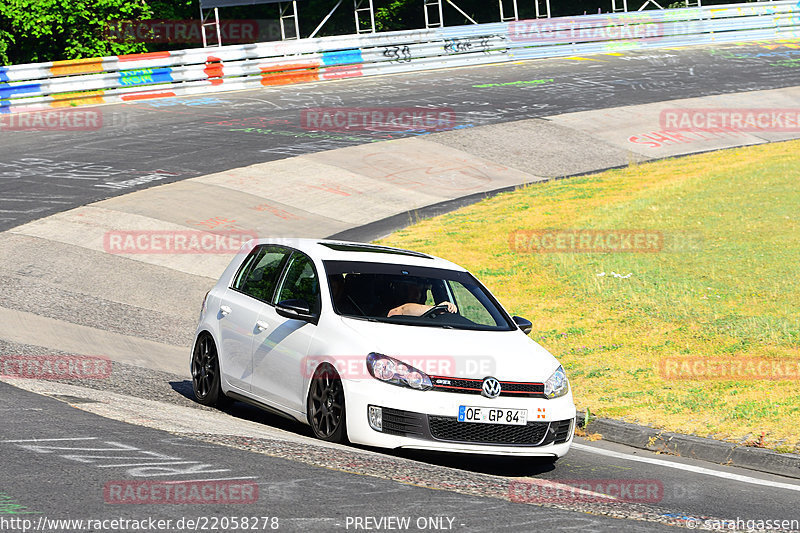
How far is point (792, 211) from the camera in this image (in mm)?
18469

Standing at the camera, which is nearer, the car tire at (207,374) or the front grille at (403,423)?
the front grille at (403,423)

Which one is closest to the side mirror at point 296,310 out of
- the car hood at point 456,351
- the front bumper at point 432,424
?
the car hood at point 456,351

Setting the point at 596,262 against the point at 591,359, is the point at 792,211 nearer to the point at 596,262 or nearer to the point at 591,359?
the point at 596,262

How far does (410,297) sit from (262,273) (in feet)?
5.03

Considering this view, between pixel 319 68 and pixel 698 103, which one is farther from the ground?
pixel 319 68

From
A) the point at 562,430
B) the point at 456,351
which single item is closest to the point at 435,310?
the point at 456,351

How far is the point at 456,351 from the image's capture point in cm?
782

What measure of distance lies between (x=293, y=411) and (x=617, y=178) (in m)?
17.4

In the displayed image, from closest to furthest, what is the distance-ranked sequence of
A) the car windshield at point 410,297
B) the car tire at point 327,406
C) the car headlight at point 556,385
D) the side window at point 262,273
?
the car tire at point 327,406, the car headlight at point 556,385, the car windshield at point 410,297, the side window at point 262,273

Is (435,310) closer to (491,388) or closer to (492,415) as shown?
(491,388)

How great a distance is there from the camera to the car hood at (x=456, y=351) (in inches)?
302

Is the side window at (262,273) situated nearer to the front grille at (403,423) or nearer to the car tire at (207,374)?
the car tire at (207,374)

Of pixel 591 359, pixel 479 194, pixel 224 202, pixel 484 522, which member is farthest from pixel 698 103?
pixel 484 522

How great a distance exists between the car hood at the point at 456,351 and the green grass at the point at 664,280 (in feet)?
6.48
